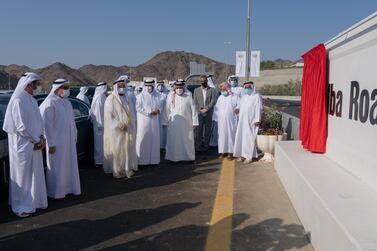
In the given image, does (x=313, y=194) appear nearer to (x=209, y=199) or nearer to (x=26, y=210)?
(x=209, y=199)

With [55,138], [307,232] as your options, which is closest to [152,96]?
[55,138]

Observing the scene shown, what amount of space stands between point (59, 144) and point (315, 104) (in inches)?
168

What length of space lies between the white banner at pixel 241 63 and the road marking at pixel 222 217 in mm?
10409

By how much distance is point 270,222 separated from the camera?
5.37 meters

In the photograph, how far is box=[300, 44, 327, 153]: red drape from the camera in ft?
21.7

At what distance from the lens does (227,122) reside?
32.9 ft

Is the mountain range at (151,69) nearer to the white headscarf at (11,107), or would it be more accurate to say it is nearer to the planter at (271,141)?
the planter at (271,141)

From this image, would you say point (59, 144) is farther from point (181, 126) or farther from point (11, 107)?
point (181, 126)

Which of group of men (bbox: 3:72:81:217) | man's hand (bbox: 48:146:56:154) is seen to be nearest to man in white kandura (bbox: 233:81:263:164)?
group of men (bbox: 3:72:81:217)

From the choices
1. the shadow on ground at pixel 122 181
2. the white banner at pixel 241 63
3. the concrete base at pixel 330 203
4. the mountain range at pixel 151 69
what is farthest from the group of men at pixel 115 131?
the mountain range at pixel 151 69

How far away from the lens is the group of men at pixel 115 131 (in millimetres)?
5793

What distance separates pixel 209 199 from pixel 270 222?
1.36 metres

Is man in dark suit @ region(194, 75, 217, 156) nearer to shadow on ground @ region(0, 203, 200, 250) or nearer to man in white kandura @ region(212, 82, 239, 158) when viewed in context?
man in white kandura @ region(212, 82, 239, 158)

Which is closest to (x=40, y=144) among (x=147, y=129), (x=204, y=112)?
(x=147, y=129)
